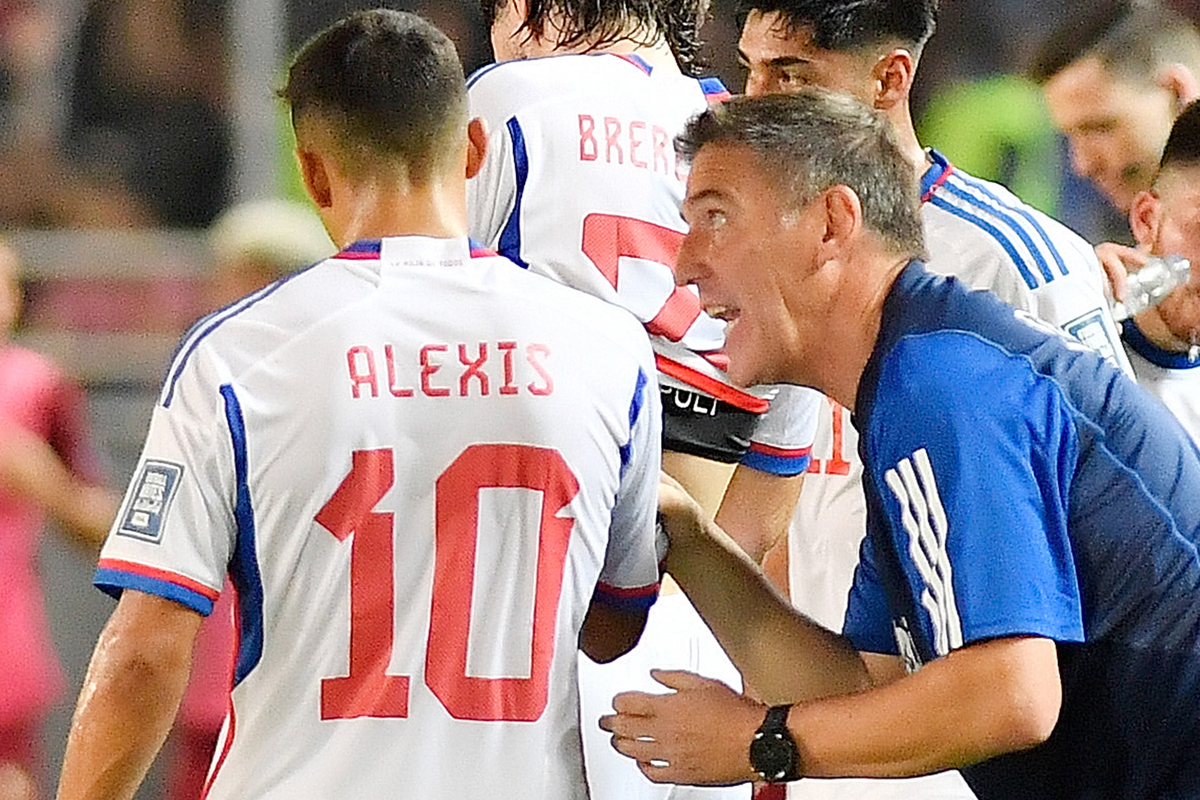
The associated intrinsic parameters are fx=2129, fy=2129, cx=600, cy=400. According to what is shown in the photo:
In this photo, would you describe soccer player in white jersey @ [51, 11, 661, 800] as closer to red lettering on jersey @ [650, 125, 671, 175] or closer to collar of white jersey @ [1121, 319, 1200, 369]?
red lettering on jersey @ [650, 125, 671, 175]

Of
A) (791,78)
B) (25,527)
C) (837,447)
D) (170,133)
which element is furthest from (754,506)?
(170,133)

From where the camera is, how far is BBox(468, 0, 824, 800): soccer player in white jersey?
3145 mm

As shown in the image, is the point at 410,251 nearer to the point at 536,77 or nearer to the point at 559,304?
the point at 559,304

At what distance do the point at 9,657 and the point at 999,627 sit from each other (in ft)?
13.4

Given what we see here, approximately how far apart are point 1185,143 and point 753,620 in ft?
5.14

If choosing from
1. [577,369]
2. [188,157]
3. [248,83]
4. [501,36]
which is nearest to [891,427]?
[577,369]

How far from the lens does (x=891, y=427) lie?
2340 mm

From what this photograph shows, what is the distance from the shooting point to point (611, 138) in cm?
318

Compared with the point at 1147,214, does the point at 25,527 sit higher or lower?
lower

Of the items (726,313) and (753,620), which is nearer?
(726,313)

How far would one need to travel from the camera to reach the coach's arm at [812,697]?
7.38ft

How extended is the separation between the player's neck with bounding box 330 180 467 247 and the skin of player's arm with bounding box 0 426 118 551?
3.00m

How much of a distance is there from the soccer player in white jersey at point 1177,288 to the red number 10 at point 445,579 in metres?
1.52

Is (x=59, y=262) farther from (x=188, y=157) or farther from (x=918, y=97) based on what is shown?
(x=918, y=97)
